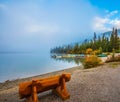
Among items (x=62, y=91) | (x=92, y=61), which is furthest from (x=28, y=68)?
(x=62, y=91)

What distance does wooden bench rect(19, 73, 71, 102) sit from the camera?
387 cm

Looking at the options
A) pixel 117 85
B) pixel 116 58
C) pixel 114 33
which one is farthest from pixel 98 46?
pixel 117 85

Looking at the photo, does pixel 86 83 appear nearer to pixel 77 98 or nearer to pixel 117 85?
pixel 117 85

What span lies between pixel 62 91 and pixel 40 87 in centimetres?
80

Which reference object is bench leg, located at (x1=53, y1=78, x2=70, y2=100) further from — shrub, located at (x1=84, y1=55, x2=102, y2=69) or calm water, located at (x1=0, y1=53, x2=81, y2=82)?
calm water, located at (x1=0, y1=53, x2=81, y2=82)

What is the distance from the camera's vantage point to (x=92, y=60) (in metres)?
14.5

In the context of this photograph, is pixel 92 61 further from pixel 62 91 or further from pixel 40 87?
pixel 40 87

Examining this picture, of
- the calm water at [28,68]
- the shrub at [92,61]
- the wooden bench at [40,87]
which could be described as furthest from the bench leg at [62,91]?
the calm water at [28,68]

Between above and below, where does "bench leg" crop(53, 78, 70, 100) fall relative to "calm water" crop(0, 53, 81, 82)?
above

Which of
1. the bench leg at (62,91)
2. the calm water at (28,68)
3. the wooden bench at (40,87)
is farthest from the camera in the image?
the calm water at (28,68)

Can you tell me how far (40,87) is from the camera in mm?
4109

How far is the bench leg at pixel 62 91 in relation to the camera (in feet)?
14.9

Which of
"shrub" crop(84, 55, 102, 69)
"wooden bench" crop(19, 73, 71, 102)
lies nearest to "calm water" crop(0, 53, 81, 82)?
"shrub" crop(84, 55, 102, 69)

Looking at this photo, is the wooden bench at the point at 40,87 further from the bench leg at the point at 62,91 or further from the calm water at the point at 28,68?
the calm water at the point at 28,68
